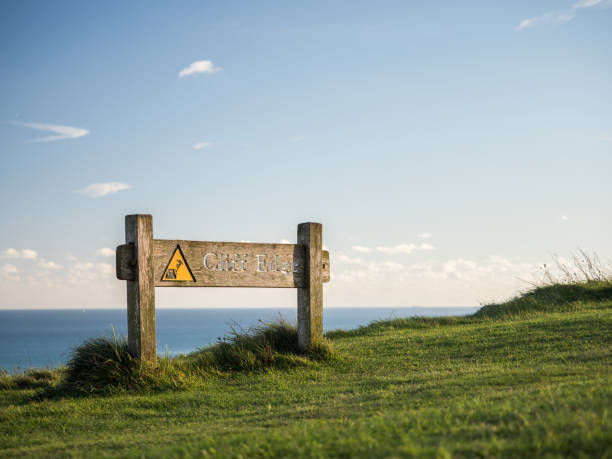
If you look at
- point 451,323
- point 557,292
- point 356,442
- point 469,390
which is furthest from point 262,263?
point 557,292

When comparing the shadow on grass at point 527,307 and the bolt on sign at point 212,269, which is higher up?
the bolt on sign at point 212,269

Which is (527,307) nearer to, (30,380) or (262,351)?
(262,351)

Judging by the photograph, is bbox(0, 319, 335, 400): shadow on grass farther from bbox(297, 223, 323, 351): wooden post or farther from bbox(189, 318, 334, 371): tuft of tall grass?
bbox(297, 223, 323, 351): wooden post

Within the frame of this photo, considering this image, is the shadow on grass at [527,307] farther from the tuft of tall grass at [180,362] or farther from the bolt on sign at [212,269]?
the tuft of tall grass at [180,362]

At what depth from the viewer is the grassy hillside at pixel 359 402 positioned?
3715mm

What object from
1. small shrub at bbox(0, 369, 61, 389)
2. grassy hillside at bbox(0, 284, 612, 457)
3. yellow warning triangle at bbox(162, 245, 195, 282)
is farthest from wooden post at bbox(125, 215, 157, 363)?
small shrub at bbox(0, 369, 61, 389)

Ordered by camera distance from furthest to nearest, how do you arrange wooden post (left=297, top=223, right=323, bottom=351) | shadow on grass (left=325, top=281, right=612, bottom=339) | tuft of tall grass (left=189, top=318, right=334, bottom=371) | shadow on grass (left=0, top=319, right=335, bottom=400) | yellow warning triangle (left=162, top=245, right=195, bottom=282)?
shadow on grass (left=325, top=281, right=612, bottom=339)
wooden post (left=297, top=223, right=323, bottom=351)
tuft of tall grass (left=189, top=318, right=334, bottom=371)
yellow warning triangle (left=162, top=245, right=195, bottom=282)
shadow on grass (left=0, top=319, right=335, bottom=400)

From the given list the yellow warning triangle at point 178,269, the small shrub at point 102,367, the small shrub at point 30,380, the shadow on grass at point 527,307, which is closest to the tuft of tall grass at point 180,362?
the small shrub at point 102,367

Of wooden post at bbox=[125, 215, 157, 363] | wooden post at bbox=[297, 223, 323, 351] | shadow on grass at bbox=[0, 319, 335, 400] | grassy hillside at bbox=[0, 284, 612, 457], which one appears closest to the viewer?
grassy hillside at bbox=[0, 284, 612, 457]

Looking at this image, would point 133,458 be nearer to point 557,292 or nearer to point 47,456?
point 47,456

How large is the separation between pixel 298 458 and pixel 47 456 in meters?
2.58

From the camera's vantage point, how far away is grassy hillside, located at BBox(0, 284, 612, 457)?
3.71m

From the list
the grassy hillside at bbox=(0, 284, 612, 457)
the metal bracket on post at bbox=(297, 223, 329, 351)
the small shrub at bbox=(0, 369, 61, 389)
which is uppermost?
the metal bracket on post at bbox=(297, 223, 329, 351)

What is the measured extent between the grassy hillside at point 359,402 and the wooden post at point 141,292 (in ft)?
1.45
